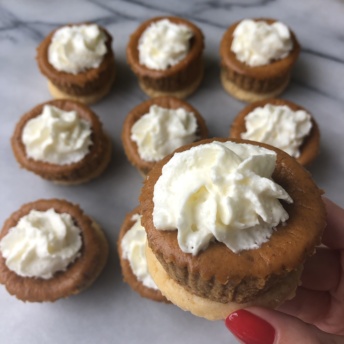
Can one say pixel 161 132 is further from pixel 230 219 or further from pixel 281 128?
pixel 230 219

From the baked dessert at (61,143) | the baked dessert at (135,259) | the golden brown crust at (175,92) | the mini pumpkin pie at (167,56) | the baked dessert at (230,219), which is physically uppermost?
the baked dessert at (230,219)

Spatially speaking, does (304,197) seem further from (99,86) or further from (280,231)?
(99,86)

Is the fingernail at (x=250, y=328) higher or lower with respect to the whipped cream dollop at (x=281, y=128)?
higher

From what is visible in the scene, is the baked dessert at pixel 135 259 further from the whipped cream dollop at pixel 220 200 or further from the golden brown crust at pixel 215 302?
the whipped cream dollop at pixel 220 200

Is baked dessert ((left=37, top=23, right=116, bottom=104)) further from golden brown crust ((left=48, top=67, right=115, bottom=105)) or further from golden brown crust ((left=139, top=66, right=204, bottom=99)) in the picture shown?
golden brown crust ((left=139, top=66, right=204, bottom=99))

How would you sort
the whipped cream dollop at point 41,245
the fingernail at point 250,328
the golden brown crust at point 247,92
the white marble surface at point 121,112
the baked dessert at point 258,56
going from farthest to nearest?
1. the golden brown crust at point 247,92
2. the baked dessert at point 258,56
3. the white marble surface at point 121,112
4. the whipped cream dollop at point 41,245
5. the fingernail at point 250,328

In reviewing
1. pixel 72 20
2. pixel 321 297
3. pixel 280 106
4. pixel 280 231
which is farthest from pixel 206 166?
pixel 72 20

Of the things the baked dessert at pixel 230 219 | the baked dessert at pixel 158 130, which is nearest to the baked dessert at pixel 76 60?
the baked dessert at pixel 158 130
